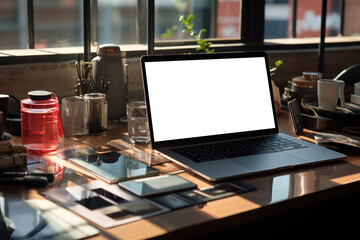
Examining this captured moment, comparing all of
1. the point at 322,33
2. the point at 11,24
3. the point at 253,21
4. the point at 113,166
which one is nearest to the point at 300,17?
the point at 253,21

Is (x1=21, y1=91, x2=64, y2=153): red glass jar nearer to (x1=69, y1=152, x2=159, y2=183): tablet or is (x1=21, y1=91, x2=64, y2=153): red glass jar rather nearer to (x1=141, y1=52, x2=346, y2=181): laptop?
(x1=69, y1=152, x2=159, y2=183): tablet

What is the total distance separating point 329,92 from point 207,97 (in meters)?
0.52

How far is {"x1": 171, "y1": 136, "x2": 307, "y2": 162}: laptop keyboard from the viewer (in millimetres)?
1336

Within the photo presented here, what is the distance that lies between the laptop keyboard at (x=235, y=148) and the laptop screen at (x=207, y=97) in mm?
44

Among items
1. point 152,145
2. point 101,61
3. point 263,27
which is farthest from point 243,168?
point 263,27

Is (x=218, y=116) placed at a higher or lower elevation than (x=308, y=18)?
lower

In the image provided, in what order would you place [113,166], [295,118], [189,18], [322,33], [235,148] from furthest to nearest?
[322,33], [189,18], [295,118], [235,148], [113,166]

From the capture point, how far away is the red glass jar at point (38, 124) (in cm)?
142

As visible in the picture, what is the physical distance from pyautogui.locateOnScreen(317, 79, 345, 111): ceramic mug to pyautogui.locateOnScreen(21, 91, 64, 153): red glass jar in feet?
3.04

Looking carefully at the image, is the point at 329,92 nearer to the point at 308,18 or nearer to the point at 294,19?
the point at 294,19

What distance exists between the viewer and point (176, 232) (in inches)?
36.5

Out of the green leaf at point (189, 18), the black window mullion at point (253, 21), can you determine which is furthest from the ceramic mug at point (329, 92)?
the black window mullion at point (253, 21)

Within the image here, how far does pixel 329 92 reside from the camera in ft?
5.81

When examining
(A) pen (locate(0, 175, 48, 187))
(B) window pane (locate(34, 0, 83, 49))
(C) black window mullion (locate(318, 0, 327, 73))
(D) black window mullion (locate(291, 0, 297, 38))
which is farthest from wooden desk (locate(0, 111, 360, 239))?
(B) window pane (locate(34, 0, 83, 49))
